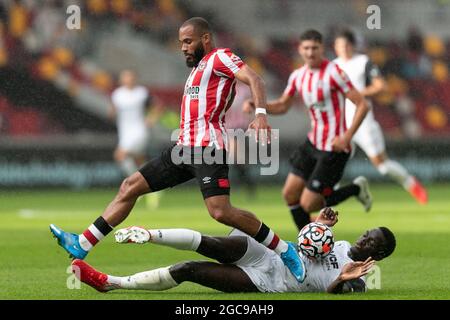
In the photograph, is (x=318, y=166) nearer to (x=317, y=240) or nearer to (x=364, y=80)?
(x=364, y=80)

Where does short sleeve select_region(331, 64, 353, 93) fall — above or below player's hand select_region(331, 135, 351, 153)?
above

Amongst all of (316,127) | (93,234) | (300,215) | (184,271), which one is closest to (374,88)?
(316,127)

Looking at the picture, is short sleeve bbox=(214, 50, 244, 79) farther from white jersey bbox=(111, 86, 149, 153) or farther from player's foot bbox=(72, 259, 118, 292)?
white jersey bbox=(111, 86, 149, 153)

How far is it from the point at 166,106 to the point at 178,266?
16800mm

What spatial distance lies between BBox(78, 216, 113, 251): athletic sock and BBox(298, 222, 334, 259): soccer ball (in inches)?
64.0

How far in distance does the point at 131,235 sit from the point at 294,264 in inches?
49.8

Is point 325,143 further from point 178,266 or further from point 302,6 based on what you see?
point 302,6

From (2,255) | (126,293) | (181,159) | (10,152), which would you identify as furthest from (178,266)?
(10,152)

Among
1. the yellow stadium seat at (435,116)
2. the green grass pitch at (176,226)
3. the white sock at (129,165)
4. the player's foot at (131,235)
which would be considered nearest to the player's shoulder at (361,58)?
the green grass pitch at (176,226)

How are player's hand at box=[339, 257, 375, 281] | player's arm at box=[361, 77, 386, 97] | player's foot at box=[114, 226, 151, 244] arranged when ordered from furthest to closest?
1. player's arm at box=[361, 77, 386, 97]
2. player's hand at box=[339, 257, 375, 281]
3. player's foot at box=[114, 226, 151, 244]

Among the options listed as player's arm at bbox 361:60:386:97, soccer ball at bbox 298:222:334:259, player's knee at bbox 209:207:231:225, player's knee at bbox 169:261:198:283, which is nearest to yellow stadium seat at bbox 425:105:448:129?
player's arm at bbox 361:60:386:97

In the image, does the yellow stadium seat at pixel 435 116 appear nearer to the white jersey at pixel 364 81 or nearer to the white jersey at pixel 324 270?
the white jersey at pixel 364 81

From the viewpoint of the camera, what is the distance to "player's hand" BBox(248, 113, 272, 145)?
24.9 feet

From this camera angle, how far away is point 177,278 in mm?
7551
